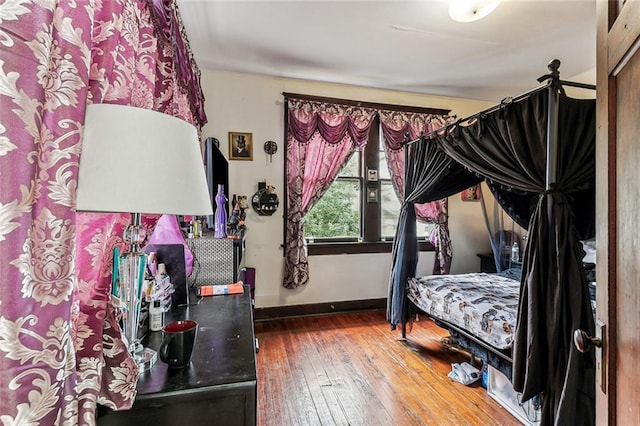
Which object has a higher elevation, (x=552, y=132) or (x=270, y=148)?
(x=270, y=148)

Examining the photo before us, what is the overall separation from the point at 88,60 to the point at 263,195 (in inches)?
113

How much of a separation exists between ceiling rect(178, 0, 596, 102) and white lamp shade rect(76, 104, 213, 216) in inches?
80.5

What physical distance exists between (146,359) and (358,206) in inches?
128

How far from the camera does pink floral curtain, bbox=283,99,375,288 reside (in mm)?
3547

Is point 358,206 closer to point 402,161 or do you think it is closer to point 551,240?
point 402,161

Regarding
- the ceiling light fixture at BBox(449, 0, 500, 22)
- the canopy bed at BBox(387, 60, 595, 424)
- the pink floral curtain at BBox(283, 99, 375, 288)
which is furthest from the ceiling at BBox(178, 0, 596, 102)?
the canopy bed at BBox(387, 60, 595, 424)

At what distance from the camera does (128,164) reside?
24.4 inches

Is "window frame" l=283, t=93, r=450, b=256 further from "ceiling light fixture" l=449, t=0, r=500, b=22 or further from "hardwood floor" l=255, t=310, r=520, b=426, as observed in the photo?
"ceiling light fixture" l=449, t=0, r=500, b=22

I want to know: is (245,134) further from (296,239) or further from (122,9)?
(122,9)

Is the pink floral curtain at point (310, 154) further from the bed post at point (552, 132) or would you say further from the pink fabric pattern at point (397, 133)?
the bed post at point (552, 132)

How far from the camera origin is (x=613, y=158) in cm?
79

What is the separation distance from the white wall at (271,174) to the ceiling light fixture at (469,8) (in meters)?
1.71

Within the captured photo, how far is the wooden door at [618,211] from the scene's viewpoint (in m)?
0.69

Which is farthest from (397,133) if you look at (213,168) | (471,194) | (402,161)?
(213,168)
